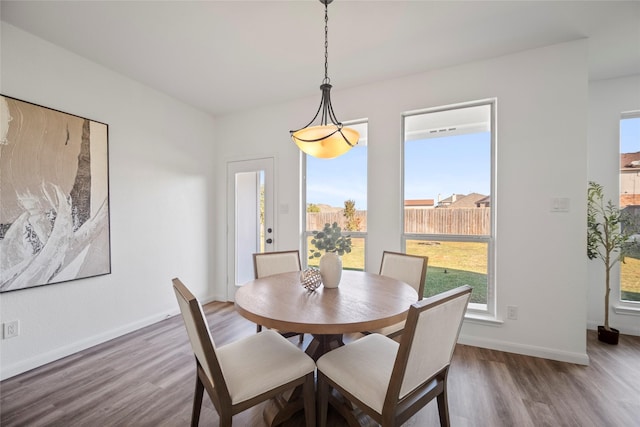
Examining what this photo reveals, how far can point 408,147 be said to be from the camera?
113 inches

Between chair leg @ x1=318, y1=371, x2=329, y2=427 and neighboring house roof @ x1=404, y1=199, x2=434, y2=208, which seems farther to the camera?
neighboring house roof @ x1=404, y1=199, x2=434, y2=208

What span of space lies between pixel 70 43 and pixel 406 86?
10.2ft

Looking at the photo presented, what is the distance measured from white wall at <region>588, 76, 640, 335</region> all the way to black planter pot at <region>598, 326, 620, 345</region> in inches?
12.0

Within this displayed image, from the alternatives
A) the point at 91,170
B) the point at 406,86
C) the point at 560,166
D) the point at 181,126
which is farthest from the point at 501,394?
the point at 181,126

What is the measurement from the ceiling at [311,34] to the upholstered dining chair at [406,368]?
200 cm

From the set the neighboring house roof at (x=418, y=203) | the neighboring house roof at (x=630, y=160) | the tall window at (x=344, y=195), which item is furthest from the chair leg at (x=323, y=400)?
the neighboring house roof at (x=630, y=160)

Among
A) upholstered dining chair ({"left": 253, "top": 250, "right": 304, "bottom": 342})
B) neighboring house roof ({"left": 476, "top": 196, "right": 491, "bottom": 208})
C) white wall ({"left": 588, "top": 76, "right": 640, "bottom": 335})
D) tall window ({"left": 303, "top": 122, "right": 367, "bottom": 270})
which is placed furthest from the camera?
tall window ({"left": 303, "top": 122, "right": 367, "bottom": 270})

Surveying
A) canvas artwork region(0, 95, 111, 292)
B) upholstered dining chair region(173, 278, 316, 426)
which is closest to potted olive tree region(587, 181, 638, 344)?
upholstered dining chair region(173, 278, 316, 426)

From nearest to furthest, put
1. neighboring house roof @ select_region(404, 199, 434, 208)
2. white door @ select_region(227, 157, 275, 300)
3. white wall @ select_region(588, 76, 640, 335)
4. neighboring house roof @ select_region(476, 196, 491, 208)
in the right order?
neighboring house roof @ select_region(476, 196, 491, 208) → white wall @ select_region(588, 76, 640, 335) → neighboring house roof @ select_region(404, 199, 434, 208) → white door @ select_region(227, 157, 275, 300)

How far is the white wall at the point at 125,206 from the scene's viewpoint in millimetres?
2059

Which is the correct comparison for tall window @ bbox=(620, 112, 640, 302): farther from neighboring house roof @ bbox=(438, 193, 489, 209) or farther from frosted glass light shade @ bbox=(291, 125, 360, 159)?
frosted glass light shade @ bbox=(291, 125, 360, 159)

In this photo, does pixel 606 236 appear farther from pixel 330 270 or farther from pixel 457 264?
pixel 330 270

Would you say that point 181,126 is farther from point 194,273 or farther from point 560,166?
point 560,166

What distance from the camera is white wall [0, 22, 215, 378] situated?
206 centimetres
